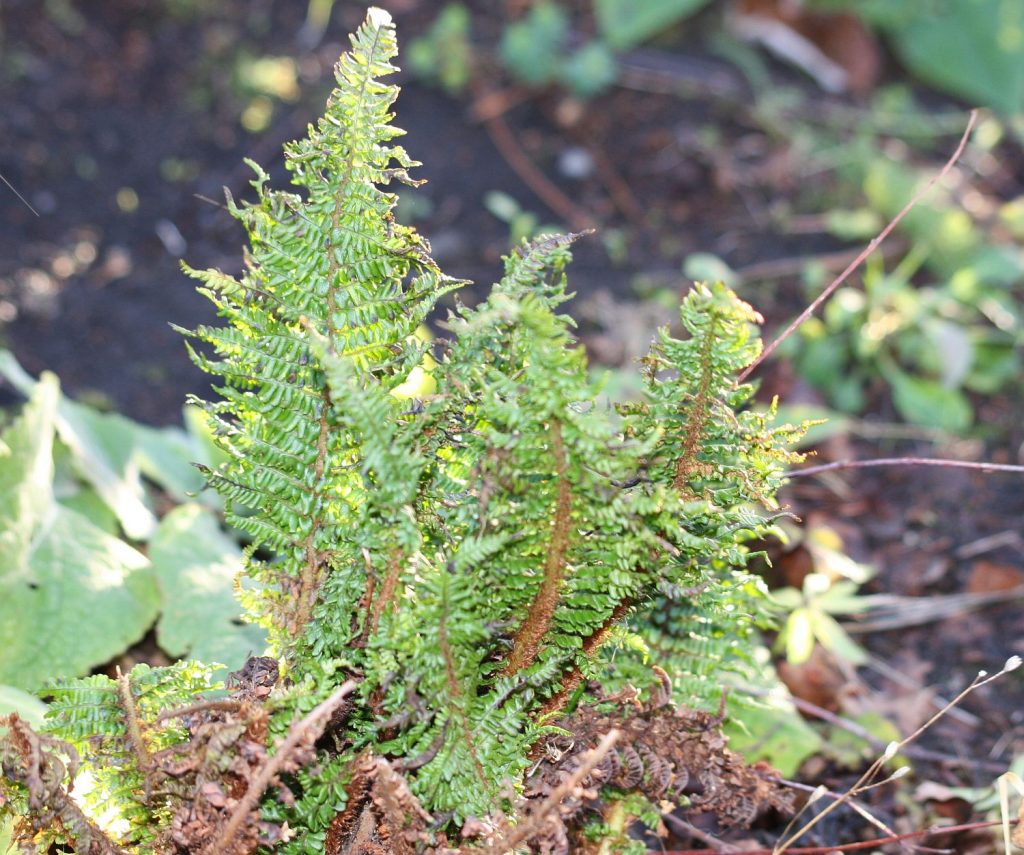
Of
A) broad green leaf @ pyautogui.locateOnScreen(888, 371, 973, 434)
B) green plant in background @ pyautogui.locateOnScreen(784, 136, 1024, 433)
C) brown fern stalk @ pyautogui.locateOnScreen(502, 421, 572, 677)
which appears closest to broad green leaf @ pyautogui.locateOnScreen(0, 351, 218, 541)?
A: brown fern stalk @ pyautogui.locateOnScreen(502, 421, 572, 677)

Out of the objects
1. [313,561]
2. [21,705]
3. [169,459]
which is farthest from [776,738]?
[169,459]

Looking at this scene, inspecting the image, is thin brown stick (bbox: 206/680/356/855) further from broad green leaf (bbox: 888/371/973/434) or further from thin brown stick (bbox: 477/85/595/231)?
thin brown stick (bbox: 477/85/595/231)

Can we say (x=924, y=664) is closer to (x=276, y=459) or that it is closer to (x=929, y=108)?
(x=276, y=459)

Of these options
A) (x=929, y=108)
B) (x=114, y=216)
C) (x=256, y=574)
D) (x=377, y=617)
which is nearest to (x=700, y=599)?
(x=377, y=617)

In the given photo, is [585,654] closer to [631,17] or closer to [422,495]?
[422,495]

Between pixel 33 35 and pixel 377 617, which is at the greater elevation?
pixel 33 35
